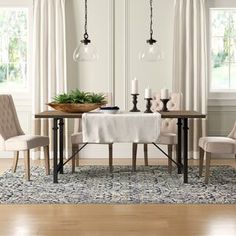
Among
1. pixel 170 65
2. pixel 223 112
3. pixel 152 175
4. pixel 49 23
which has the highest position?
pixel 49 23

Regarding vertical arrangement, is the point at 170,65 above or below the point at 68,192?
above

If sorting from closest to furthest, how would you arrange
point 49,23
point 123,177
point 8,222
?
point 8,222, point 123,177, point 49,23

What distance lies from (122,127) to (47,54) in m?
2.36

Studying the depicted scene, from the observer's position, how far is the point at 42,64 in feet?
22.6

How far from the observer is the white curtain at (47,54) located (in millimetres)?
6855

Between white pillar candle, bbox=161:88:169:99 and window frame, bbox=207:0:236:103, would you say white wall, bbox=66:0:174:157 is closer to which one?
window frame, bbox=207:0:236:103

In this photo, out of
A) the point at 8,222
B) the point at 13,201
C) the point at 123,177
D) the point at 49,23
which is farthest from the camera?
the point at 49,23

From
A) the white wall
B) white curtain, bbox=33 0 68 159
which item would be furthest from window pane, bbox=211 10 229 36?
white curtain, bbox=33 0 68 159

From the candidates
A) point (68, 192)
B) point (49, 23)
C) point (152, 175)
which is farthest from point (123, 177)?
point (49, 23)

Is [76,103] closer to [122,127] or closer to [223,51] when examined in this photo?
[122,127]

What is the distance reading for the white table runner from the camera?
4.98 metres

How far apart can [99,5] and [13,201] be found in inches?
137

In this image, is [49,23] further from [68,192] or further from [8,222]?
[8,222]

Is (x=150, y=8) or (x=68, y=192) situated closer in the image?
(x=68, y=192)
